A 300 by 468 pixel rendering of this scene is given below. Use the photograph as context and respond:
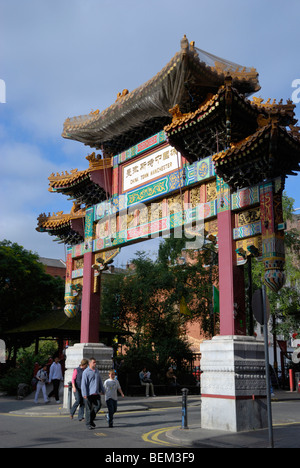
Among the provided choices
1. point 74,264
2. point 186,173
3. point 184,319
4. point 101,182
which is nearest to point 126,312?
point 184,319

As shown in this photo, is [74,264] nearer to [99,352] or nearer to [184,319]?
[99,352]

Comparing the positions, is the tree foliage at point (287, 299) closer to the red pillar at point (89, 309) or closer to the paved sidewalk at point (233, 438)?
the red pillar at point (89, 309)

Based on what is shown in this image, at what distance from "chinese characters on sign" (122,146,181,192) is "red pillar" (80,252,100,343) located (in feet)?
10.8

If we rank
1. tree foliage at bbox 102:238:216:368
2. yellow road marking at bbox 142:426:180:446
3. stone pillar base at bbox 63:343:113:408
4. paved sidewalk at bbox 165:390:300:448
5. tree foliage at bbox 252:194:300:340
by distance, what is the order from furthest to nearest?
tree foliage at bbox 102:238:216:368 < tree foliage at bbox 252:194:300:340 < stone pillar base at bbox 63:343:113:408 < yellow road marking at bbox 142:426:180:446 < paved sidewalk at bbox 165:390:300:448

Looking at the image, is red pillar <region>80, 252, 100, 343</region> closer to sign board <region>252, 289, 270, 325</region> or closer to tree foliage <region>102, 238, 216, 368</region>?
sign board <region>252, 289, 270, 325</region>

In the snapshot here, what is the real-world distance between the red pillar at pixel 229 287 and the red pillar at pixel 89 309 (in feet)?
20.6

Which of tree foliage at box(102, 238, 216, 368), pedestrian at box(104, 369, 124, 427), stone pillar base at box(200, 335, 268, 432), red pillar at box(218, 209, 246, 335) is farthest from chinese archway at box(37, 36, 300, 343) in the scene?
tree foliage at box(102, 238, 216, 368)

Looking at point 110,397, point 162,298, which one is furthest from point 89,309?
point 162,298

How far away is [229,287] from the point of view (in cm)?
1162

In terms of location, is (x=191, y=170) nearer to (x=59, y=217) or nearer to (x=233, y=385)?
(x=233, y=385)

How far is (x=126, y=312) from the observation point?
33.5 metres

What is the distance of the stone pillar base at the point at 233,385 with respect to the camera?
34.9ft

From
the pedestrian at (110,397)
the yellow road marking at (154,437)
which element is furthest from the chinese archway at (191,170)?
the pedestrian at (110,397)

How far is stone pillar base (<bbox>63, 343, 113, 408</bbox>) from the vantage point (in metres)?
15.8
